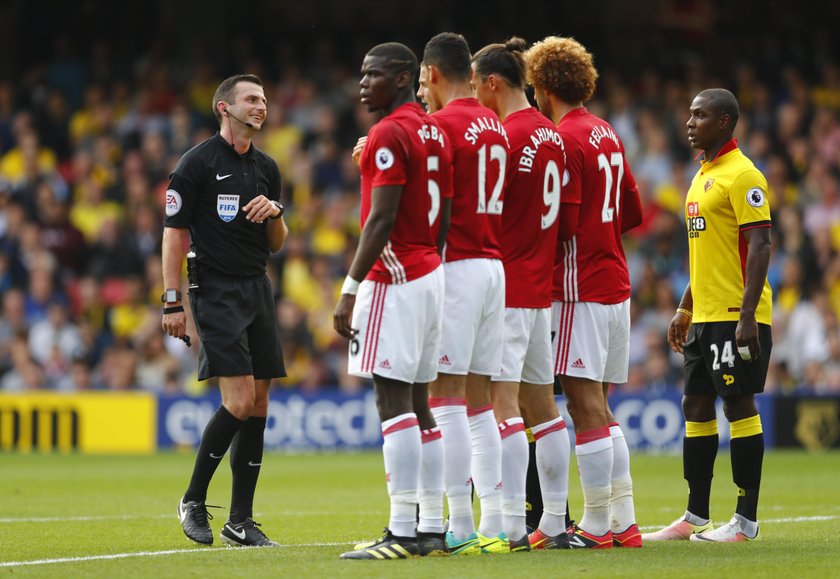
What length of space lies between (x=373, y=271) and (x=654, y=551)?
7.15ft

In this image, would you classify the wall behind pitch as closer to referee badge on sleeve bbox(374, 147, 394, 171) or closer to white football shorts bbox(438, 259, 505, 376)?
white football shorts bbox(438, 259, 505, 376)

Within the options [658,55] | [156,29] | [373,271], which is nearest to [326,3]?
[156,29]

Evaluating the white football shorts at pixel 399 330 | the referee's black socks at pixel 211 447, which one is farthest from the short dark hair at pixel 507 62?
the referee's black socks at pixel 211 447

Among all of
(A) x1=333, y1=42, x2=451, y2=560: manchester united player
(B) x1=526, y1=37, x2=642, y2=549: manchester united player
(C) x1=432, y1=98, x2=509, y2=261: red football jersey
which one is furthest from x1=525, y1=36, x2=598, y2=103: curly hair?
(A) x1=333, y1=42, x2=451, y2=560: manchester united player

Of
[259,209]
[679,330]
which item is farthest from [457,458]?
[679,330]

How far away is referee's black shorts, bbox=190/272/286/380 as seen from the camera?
805 centimetres

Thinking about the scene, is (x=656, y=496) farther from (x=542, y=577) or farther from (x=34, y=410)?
(x=34, y=410)

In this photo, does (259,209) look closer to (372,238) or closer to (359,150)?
(359,150)

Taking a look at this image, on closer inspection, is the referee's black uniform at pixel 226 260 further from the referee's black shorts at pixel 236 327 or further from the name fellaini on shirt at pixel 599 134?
the name fellaini on shirt at pixel 599 134

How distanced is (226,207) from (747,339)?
3089 millimetres

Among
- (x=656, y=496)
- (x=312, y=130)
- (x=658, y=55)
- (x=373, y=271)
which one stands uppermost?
(x=658, y=55)

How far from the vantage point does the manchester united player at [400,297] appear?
6973 mm

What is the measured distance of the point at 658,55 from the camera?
77.7 ft

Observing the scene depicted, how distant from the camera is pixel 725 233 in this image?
27.8 ft
